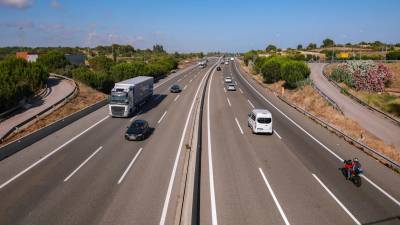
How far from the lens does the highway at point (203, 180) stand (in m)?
15.1

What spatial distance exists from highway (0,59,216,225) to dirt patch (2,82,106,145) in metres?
3.94

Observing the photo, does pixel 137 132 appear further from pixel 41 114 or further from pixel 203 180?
pixel 41 114

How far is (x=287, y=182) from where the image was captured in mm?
18938

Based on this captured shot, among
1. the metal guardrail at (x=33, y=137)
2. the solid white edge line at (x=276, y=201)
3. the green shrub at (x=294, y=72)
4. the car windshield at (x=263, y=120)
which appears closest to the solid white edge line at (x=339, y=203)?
the solid white edge line at (x=276, y=201)

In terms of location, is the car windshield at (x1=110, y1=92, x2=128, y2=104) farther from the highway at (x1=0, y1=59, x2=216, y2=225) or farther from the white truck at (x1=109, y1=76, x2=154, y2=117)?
the highway at (x1=0, y1=59, x2=216, y2=225)

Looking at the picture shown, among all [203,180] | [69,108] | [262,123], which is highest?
[262,123]

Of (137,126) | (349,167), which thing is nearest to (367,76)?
(349,167)

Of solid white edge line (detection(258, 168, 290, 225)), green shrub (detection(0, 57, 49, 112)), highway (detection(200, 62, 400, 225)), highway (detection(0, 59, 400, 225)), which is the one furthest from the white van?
green shrub (detection(0, 57, 49, 112))

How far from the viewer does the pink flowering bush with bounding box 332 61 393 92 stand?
193 feet

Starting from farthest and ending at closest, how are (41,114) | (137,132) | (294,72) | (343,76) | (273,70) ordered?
(273,70) → (343,76) → (294,72) → (41,114) → (137,132)

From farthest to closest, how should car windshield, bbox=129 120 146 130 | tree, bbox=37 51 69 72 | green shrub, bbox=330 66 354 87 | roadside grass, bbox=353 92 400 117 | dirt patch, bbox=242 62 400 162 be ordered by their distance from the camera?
tree, bbox=37 51 69 72, green shrub, bbox=330 66 354 87, roadside grass, bbox=353 92 400 117, dirt patch, bbox=242 62 400 162, car windshield, bbox=129 120 146 130

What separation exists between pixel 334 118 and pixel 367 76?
2620cm

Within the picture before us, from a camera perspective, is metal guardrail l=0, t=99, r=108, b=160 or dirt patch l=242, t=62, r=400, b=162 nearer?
metal guardrail l=0, t=99, r=108, b=160

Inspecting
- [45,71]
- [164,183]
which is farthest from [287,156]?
[45,71]
